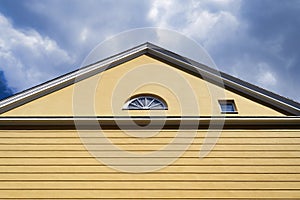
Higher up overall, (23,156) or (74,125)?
(74,125)

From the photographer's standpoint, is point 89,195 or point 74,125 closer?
point 89,195

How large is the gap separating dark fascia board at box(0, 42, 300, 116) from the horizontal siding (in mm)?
894

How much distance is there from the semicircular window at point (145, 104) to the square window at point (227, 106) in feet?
4.88

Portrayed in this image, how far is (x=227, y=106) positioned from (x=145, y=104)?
2.19 meters

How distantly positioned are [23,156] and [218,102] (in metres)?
4.91

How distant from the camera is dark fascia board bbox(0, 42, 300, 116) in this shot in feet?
23.5

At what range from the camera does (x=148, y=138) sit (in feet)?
21.2

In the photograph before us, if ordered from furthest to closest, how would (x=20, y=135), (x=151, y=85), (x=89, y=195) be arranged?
(x=151, y=85), (x=20, y=135), (x=89, y=195)

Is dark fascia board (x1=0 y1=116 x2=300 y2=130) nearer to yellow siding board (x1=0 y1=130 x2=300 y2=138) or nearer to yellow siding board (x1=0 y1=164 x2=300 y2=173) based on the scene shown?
yellow siding board (x1=0 y1=130 x2=300 y2=138)

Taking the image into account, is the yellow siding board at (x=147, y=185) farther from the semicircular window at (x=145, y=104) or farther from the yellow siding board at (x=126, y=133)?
the semicircular window at (x=145, y=104)

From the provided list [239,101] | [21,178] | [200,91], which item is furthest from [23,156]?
[239,101]

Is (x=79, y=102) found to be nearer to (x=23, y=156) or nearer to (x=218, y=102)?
(x=23, y=156)

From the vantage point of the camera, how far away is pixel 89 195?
18.2ft

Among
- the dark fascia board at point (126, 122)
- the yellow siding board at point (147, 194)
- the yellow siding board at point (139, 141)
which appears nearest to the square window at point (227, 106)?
the dark fascia board at point (126, 122)
